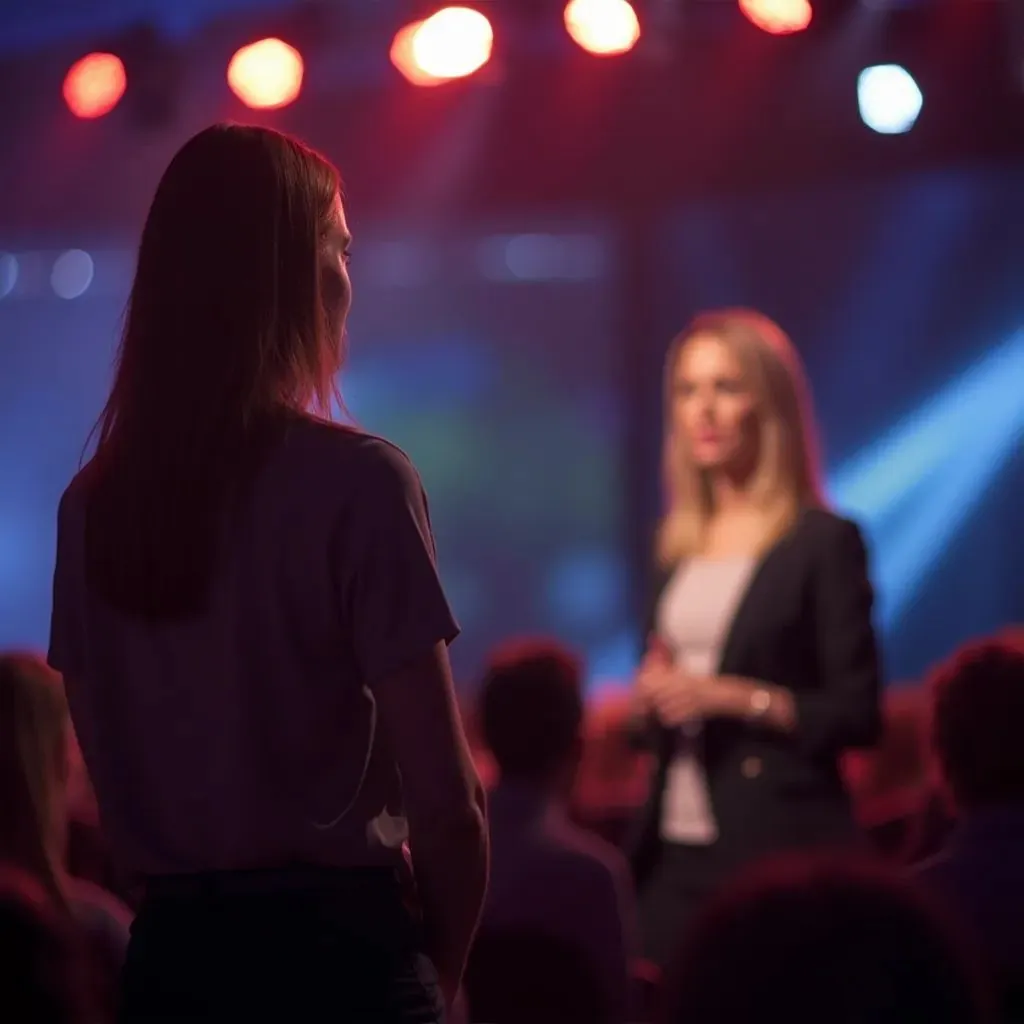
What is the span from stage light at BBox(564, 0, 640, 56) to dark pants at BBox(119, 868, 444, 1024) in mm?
4619

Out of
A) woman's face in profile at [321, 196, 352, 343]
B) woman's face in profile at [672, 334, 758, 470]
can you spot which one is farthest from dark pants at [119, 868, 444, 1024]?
woman's face in profile at [672, 334, 758, 470]

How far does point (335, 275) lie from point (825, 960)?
0.83m

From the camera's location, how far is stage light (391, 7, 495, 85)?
548 cm

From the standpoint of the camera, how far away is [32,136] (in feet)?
21.9

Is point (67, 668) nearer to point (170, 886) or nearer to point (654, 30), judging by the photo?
point (170, 886)

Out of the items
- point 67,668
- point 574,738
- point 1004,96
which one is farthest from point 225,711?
point 1004,96

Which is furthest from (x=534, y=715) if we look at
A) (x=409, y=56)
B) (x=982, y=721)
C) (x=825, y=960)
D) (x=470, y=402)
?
(x=470, y=402)

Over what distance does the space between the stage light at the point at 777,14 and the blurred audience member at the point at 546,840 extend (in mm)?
3026

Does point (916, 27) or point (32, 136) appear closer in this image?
point (916, 27)

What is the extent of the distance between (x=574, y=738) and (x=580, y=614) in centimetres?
451

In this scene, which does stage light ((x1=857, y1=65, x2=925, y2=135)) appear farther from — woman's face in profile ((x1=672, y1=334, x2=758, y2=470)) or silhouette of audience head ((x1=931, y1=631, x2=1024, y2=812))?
silhouette of audience head ((x1=931, y1=631, x2=1024, y2=812))

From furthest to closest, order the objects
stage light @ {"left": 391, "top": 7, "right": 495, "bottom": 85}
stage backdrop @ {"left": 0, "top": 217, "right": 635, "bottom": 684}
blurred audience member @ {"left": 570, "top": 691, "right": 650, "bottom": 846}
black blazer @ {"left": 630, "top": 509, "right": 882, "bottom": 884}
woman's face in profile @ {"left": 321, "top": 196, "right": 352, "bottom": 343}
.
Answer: stage backdrop @ {"left": 0, "top": 217, "right": 635, "bottom": 684}, stage light @ {"left": 391, "top": 7, "right": 495, "bottom": 85}, blurred audience member @ {"left": 570, "top": 691, "right": 650, "bottom": 846}, black blazer @ {"left": 630, "top": 509, "right": 882, "bottom": 884}, woman's face in profile @ {"left": 321, "top": 196, "right": 352, "bottom": 343}

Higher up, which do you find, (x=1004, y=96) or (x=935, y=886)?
(x=1004, y=96)

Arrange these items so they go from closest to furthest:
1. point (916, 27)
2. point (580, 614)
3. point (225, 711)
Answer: point (225, 711) < point (916, 27) < point (580, 614)
